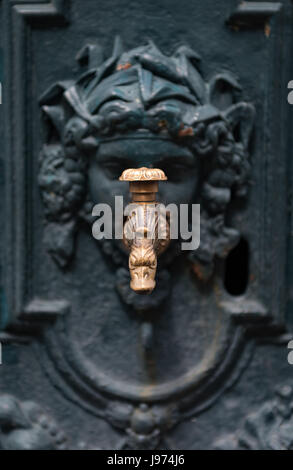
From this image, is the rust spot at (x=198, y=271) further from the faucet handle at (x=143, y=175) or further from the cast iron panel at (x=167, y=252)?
the faucet handle at (x=143, y=175)

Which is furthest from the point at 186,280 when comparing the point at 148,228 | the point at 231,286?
the point at 148,228

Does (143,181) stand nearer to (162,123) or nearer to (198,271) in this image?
(162,123)

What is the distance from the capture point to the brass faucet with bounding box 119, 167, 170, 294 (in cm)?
82

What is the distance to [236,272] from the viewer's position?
1.03m

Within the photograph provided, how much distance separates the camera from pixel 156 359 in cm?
102

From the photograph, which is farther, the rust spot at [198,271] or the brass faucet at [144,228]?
the rust spot at [198,271]

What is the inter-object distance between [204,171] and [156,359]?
0.30m

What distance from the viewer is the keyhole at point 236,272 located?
103cm

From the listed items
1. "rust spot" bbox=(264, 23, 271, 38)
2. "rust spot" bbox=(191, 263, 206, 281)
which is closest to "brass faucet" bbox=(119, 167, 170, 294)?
"rust spot" bbox=(191, 263, 206, 281)

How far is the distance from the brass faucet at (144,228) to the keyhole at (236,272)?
180 millimetres

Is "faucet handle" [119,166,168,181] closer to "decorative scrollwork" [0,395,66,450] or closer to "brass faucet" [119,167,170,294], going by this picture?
"brass faucet" [119,167,170,294]

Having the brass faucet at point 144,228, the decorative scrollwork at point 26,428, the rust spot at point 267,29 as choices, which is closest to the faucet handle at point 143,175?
the brass faucet at point 144,228

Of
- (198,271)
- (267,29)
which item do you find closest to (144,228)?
(198,271)

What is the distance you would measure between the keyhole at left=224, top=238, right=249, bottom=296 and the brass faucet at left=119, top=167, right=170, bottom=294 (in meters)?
0.18
